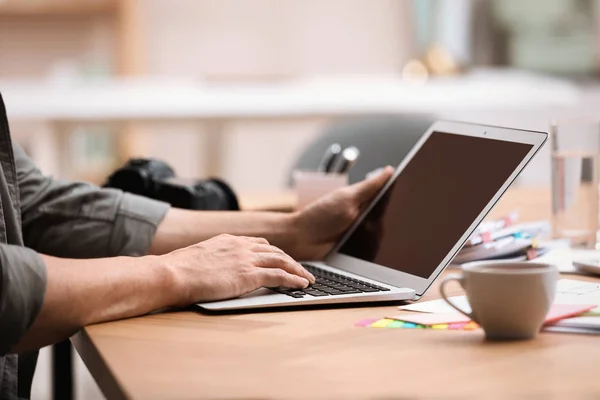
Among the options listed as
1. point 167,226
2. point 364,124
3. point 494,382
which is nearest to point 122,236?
→ point 167,226

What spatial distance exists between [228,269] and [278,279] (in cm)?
6

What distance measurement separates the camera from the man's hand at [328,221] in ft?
4.63

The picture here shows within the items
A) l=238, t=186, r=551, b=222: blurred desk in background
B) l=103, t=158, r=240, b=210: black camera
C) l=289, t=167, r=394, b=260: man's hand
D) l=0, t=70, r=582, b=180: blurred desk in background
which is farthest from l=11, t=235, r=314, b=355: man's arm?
l=0, t=70, r=582, b=180: blurred desk in background

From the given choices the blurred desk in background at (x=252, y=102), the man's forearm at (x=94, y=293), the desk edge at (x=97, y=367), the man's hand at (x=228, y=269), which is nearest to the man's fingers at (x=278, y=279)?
the man's hand at (x=228, y=269)

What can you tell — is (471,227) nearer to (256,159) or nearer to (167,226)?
(167,226)

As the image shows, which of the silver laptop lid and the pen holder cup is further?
the pen holder cup

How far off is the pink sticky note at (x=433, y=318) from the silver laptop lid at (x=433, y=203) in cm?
9

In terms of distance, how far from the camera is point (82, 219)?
1453mm

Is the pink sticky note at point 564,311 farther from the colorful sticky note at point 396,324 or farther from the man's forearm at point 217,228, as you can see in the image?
the man's forearm at point 217,228

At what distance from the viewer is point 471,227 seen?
3.84ft

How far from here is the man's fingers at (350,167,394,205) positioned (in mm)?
1403

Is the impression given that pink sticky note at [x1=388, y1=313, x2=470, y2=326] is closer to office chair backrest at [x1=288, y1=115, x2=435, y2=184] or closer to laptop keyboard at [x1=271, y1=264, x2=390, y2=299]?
laptop keyboard at [x1=271, y1=264, x2=390, y2=299]

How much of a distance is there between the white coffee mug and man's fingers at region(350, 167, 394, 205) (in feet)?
1.53

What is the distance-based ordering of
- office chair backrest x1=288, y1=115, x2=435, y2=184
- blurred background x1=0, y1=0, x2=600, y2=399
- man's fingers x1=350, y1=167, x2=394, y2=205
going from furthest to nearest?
blurred background x1=0, y1=0, x2=600, y2=399 < office chair backrest x1=288, y1=115, x2=435, y2=184 < man's fingers x1=350, y1=167, x2=394, y2=205
